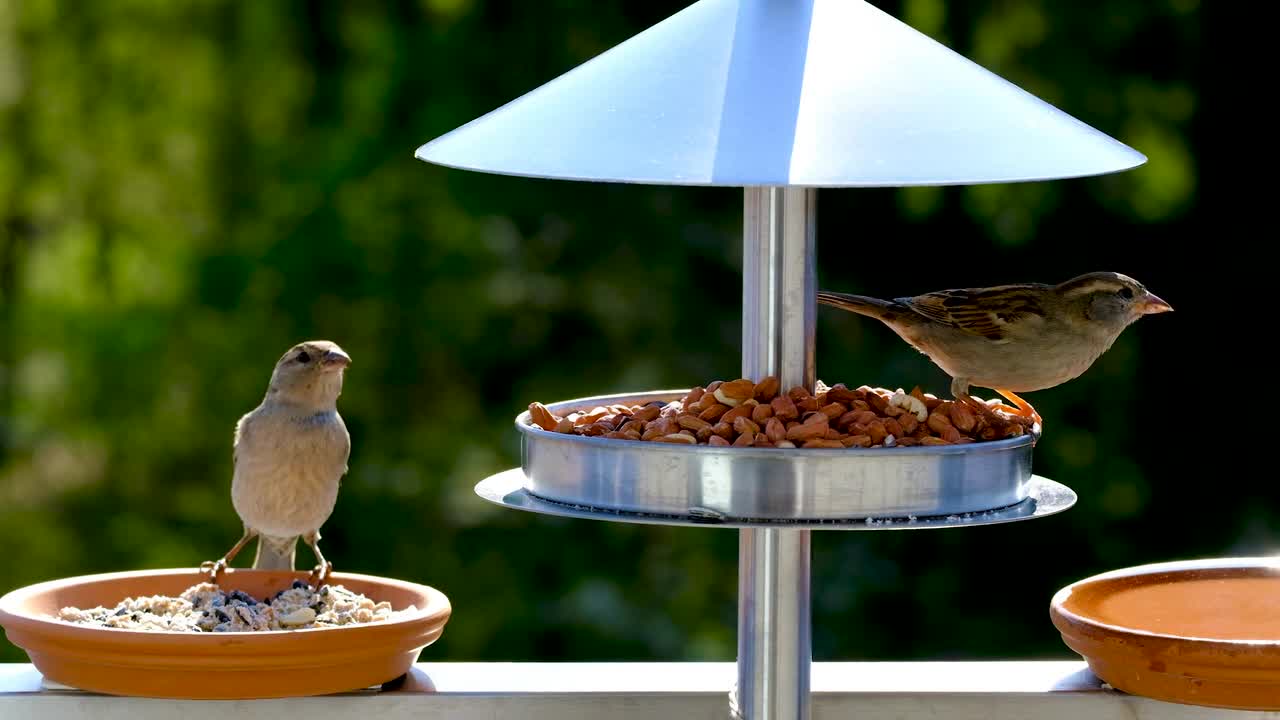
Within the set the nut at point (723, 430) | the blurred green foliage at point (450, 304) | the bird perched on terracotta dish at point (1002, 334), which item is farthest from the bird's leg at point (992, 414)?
the blurred green foliage at point (450, 304)

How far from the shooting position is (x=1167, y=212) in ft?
22.8

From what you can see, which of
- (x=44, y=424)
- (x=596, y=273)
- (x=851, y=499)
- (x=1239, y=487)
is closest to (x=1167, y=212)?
(x=1239, y=487)

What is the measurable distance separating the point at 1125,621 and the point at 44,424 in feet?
17.7

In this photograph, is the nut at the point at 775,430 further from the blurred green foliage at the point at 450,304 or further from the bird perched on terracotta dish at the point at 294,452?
the blurred green foliage at the point at 450,304

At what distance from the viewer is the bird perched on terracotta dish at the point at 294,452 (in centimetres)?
419

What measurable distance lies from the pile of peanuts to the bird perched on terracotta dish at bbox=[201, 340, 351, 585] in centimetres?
160

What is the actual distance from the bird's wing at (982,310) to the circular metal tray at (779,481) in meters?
1.20

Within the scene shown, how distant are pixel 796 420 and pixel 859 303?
842 millimetres

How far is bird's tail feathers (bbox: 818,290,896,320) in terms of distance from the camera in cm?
318

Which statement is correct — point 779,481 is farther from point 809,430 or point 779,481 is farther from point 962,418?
point 962,418

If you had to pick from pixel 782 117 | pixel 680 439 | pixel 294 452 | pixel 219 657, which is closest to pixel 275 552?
pixel 294 452

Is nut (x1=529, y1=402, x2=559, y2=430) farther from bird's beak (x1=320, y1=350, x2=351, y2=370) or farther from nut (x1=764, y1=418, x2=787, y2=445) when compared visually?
bird's beak (x1=320, y1=350, x2=351, y2=370)

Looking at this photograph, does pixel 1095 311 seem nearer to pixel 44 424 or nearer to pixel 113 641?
pixel 113 641

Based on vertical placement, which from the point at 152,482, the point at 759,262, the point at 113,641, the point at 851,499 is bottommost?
the point at 152,482
